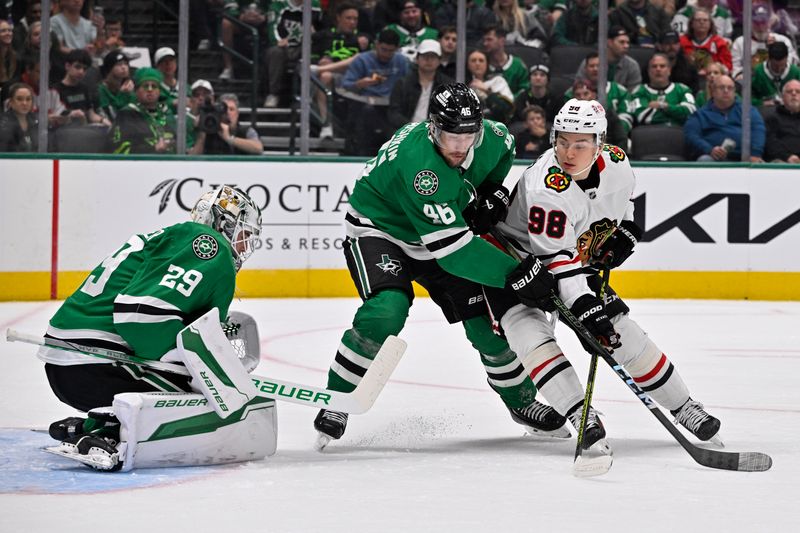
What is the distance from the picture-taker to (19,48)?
7008 mm

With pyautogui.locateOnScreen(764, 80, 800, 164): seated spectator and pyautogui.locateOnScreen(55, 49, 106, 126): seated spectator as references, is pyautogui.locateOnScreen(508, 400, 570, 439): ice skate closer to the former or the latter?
pyautogui.locateOnScreen(55, 49, 106, 126): seated spectator

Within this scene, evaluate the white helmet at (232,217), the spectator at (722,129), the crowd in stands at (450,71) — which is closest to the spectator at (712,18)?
the crowd in stands at (450,71)

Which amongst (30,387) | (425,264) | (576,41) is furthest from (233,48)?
(425,264)

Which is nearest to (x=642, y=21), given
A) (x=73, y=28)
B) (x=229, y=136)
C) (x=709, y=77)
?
(x=709, y=77)

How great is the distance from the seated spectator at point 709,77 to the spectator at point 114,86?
3.32m

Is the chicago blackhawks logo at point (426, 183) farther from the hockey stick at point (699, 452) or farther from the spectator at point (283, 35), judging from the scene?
the spectator at point (283, 35)

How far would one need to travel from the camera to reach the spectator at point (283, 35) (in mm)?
7254

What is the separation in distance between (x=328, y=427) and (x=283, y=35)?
4.24m

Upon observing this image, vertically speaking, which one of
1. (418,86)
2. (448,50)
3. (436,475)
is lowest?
(436,475)

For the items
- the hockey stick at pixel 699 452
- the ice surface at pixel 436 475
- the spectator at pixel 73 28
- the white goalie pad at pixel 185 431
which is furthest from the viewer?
the spectator at pixel 73 28

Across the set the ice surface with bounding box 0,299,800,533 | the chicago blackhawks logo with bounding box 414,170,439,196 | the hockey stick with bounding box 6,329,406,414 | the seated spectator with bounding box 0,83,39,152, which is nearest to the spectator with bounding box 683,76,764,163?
the ice surface with bounding box 0,299,800,533

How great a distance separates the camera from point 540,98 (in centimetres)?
745

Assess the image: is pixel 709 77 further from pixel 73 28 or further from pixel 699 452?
pixel 699 452

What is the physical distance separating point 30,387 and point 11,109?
124 inches
